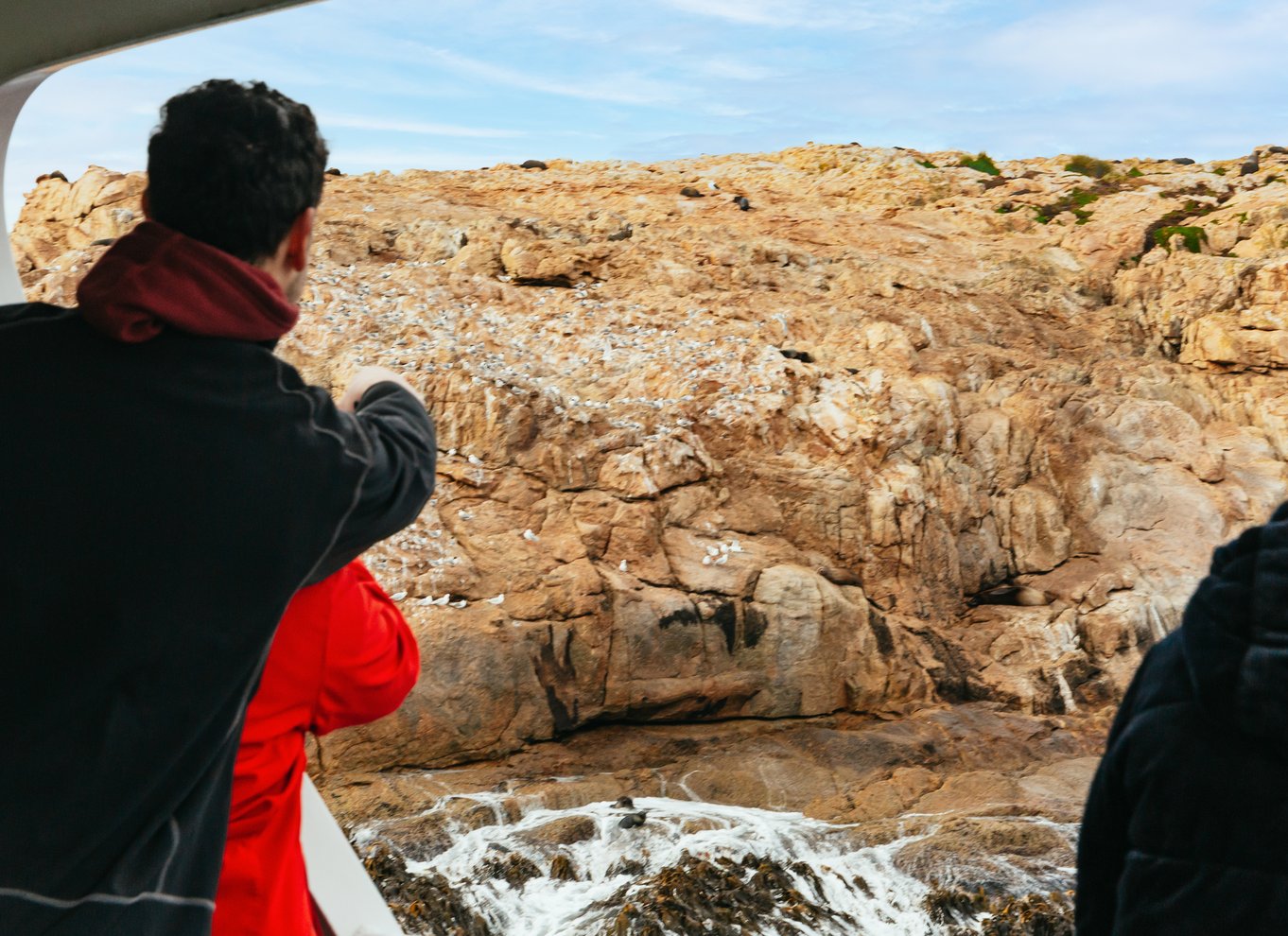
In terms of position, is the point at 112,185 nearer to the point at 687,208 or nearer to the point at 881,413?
the point at 687,208

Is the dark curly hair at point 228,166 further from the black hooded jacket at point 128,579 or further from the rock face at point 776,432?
the rock face at point 776,432

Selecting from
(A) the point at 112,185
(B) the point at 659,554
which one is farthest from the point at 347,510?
(A) the point at 112,185

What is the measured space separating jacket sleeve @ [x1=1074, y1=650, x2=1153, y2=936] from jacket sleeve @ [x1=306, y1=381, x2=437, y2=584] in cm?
69

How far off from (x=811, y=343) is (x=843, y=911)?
17.2ft

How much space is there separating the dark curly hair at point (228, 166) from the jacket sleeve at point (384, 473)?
21cm

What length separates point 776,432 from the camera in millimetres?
8352

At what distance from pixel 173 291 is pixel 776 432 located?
7.44 meters

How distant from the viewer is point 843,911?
5434mm

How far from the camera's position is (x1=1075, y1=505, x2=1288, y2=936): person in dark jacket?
80 centimetres

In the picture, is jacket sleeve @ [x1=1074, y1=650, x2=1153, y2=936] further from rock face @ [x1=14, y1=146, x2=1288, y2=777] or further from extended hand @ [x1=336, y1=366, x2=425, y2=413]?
rock face @ [x1=14, y1=146, x2=1288, y2=777]

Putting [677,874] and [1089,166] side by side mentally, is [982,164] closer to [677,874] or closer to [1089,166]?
[1089,166]

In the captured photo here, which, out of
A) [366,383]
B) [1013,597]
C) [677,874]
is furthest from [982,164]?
[366,383]

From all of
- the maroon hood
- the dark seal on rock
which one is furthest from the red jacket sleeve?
the dark seal on rock

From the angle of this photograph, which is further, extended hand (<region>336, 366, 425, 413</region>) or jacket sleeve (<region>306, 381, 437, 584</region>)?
extended hand (<region>336, 366, 425, 413</region>)
